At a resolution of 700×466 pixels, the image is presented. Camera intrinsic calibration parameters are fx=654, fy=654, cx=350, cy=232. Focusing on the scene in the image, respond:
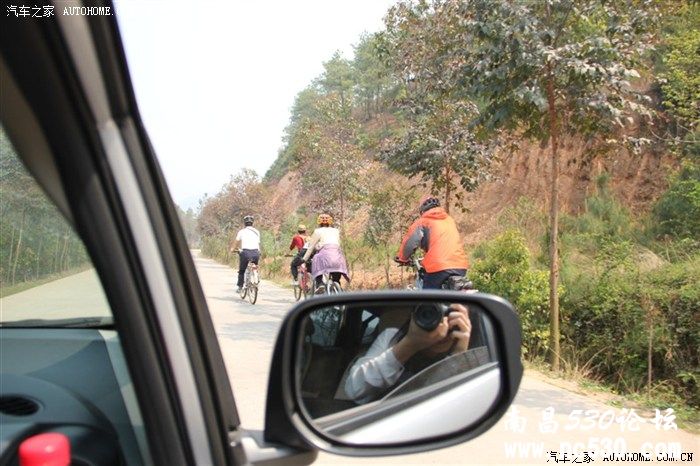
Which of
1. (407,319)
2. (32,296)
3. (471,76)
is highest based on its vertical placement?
(471,76)

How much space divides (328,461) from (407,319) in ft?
8.28

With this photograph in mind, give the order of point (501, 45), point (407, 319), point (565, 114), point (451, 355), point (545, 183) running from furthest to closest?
point (545, 183), point (565, 114), point (501, 45), point (451, 355), point (407, 319)

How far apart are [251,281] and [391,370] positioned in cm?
1018

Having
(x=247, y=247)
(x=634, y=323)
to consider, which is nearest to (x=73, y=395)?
(x=634, y=323)

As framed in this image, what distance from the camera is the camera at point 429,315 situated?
1764 millimetres

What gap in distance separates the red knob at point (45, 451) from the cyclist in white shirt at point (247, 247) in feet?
34.7

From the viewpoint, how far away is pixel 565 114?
6691mm

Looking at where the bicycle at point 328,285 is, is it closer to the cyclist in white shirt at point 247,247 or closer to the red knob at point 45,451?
the cyclist in white shirt at point 247,247

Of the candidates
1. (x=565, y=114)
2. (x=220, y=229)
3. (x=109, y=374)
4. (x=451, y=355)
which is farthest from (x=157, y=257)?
(x=220, y=229)

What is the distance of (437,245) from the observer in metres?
6.75

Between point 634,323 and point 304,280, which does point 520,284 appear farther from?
point 304,280

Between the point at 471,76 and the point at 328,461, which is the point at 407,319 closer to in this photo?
the point at 328,461

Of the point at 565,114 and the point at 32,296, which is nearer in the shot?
the point at 32,296

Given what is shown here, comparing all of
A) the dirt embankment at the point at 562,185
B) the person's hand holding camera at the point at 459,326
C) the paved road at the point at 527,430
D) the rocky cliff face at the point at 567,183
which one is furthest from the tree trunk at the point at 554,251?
the dirt embankment at the point at 562,185
